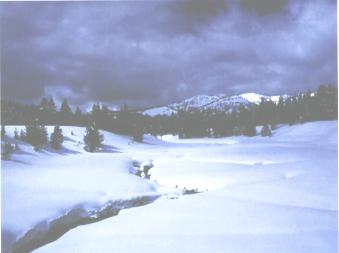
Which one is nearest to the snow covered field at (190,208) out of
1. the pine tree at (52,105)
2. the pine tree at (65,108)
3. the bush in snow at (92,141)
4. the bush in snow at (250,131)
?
the bush in snow at (92,141)

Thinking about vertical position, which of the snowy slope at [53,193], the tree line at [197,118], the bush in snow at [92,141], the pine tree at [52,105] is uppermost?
the pine tree at [52,105]

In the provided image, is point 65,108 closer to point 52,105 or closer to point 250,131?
point 52,105

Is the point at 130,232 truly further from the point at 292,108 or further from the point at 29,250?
the point at 292,108

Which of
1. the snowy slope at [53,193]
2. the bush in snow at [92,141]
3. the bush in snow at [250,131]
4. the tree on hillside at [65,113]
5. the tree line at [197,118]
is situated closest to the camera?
the snowy slope at [53,193]

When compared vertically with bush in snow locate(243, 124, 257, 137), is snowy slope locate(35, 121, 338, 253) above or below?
below

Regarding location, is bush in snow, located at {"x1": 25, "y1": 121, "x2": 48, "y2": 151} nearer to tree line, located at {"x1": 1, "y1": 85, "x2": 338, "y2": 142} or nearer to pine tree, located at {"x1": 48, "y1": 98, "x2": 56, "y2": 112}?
tree line, located at {"x1": 1, "y1": 85, "x2": 338, "y2": 142}

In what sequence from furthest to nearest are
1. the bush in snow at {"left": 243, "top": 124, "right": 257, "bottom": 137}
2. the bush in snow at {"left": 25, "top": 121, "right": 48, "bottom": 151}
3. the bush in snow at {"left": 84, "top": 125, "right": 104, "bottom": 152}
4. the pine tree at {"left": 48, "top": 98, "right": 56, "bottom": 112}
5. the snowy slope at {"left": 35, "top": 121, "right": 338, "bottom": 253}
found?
the bush in snow at {"left": 243, "top": 124, "right": 257, "bottom": 137} < the pine tree at {"left": 48, "top": 98, "right": 56, "bottom": 112} < the bush in snow at {"left": 84, "top": 125, "right": 104, "bottom": 152} < the bush in snow at {"left": 25, "top": 121, "right": 48, "bottom": 151} < the snowy slope at {"left": 35, "top": 121, "right": 338, "bottom": 253}

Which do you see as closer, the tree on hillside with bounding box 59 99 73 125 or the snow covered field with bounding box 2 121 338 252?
the snow covered field with bounding box 2 121 338 252

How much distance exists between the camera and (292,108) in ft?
313

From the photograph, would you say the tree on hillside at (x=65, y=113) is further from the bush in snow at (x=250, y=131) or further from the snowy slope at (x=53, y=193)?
the snowy slope at (x=53, y=193)

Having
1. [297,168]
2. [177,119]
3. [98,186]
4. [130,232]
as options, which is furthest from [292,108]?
[130,232]

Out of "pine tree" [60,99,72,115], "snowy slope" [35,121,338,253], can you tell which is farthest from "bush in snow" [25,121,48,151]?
"pine tree" [60,99,72,115]

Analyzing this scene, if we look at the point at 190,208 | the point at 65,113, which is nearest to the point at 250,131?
the point at 65,113

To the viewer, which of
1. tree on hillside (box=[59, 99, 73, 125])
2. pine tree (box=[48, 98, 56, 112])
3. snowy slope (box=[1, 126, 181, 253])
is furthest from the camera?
pine tree (box=[48, 98, 56, 112])
